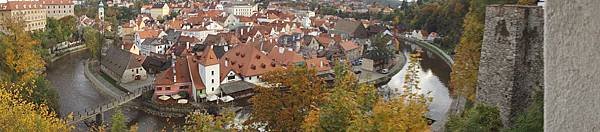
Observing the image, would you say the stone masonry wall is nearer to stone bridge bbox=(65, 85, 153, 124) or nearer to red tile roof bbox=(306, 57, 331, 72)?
stone bridge bbox=(65, 85, 153, 124)

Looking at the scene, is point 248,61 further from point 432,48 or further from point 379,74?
point 432,48

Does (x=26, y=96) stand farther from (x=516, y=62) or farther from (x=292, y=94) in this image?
(x=516, y=62)

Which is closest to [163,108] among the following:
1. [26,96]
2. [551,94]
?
[26,96]

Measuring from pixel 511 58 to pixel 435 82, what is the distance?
13.5m

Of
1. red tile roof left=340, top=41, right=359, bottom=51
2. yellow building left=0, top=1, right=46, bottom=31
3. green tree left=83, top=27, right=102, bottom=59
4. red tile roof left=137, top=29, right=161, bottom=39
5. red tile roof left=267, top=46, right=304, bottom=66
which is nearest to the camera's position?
red tile roof left=267, top=46, right=304, bottom=66

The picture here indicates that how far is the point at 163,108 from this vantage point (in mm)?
14938

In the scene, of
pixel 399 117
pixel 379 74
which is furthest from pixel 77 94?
pixel 399 117

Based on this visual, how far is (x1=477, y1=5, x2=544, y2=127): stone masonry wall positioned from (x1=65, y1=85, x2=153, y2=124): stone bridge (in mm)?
9874

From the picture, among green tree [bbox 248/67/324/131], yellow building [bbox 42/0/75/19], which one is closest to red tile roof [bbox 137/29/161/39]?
yellow building [bbox 42/0/75/19]

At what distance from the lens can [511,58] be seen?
598 centimetres

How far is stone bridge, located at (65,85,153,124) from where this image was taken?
14.1m

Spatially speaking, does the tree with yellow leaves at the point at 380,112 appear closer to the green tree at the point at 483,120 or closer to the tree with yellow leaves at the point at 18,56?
the green tree at the point at 483,120

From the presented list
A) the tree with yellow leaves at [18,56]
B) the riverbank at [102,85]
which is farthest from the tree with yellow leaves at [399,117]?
the riverbank at [102,85]

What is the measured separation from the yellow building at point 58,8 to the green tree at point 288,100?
32.3 meters
